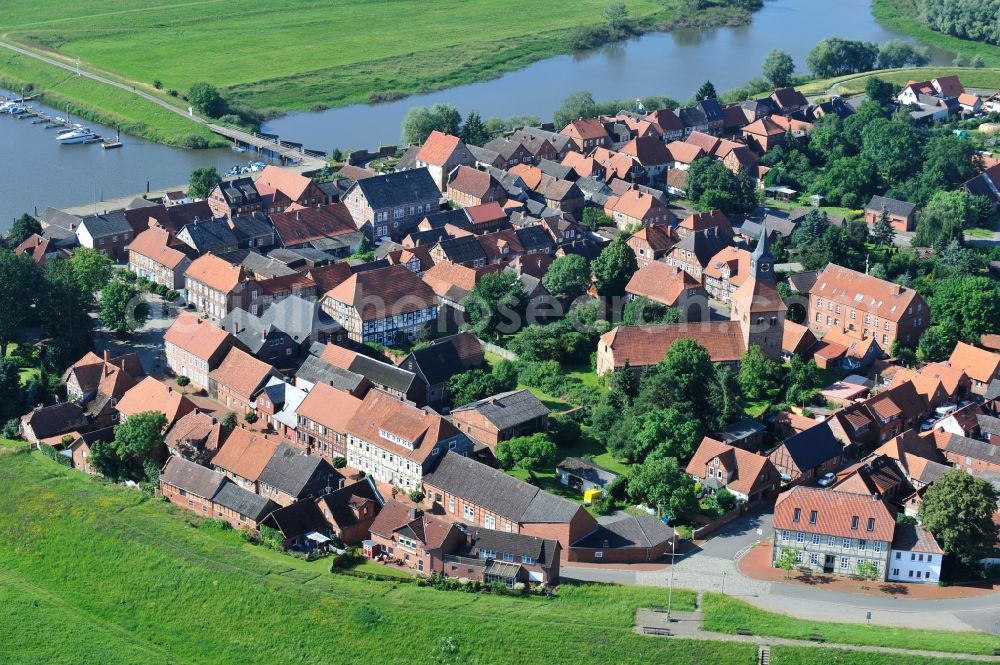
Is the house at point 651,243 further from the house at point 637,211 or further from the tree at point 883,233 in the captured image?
the tree at point 883,233

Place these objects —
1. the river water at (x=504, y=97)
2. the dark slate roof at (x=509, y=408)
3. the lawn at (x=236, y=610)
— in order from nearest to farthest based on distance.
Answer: the lawn at (x=236, y=610)
the dark slate roof at (x=509, y=408)
the river water at (x=504, y=97)

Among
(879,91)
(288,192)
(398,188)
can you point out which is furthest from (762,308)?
(879,91)

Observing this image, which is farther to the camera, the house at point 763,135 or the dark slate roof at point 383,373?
the house at point 763,135

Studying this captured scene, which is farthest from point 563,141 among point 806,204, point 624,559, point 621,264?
point 624,559

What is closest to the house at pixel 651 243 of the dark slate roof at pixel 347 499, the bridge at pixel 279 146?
the bridge at pixel 279 146

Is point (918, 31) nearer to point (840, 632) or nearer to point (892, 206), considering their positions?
point (892, 206)

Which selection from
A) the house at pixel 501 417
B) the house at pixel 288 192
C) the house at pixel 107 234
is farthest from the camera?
the house at pixel 288 192

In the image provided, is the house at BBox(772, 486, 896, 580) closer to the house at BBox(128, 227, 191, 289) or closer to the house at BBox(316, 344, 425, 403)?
the house at BBox(316, 344, 425, 403)

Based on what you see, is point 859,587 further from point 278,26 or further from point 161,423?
point 278,26

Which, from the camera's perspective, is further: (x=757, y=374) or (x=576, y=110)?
(x=576, y=110)
